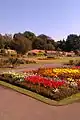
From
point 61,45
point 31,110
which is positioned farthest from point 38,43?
point 31,110

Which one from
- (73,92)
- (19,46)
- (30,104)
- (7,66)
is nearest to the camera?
(30,104)

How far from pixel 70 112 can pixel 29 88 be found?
4.64 metres

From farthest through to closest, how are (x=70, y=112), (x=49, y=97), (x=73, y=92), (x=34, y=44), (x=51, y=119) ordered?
(x=34, y=44), (x=73, y=92), (x=49, y=97), (x=70, y=112), (x=51, y=119)

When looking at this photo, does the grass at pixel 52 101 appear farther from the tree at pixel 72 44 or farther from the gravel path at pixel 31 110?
the tree at pixel 72 44

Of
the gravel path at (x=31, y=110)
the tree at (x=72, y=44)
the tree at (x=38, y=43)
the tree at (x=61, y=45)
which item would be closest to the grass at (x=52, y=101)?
→ the gravel path at (x=31, y=110)

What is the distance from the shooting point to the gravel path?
9.11 metres

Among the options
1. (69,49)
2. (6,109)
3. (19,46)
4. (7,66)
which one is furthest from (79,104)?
(69,49)

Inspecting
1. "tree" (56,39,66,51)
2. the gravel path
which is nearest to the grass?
the gravel path

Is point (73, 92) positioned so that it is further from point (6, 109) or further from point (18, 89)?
point (6, 109)

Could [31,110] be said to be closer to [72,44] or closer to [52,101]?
[52,101]

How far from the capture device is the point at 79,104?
36.3ft

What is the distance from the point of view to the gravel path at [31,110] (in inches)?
359

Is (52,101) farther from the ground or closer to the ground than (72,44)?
closer to the ground

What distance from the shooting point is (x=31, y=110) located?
994cm
